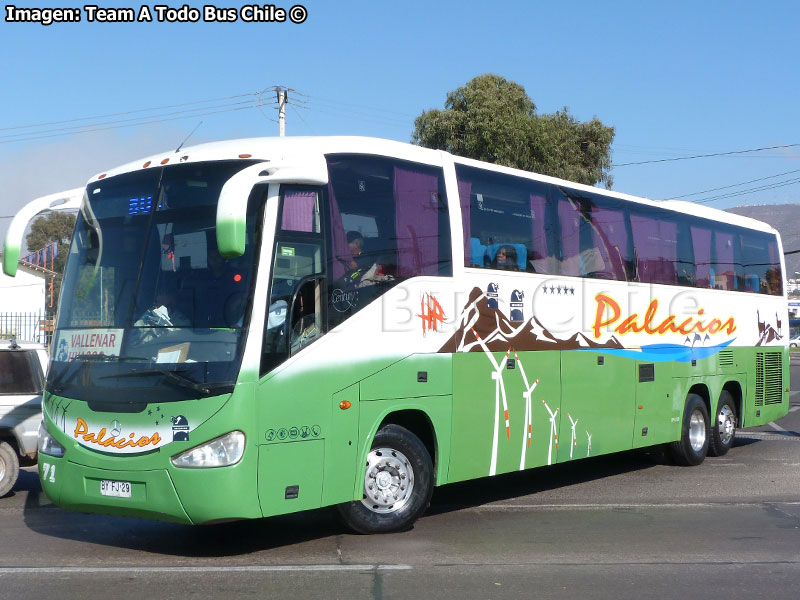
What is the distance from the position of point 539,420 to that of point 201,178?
479 centimetres

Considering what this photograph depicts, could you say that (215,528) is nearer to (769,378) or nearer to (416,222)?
(416,222)

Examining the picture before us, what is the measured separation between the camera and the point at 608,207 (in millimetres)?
12578

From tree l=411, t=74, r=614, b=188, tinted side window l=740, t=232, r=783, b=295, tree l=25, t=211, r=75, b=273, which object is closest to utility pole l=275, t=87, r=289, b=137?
tree l=411, t=74, r=614, b=188

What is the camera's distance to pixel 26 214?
867 cm

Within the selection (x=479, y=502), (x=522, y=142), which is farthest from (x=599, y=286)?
(x=522, y=142)

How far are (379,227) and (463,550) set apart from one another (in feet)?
9.79

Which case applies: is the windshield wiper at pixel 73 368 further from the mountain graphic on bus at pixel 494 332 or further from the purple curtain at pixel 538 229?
the purple curtain at pixel 538 229

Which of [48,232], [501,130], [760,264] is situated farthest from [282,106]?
[48,232]

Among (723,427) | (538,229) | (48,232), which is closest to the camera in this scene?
(538,229)

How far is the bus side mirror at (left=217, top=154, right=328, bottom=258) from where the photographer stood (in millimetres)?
6750

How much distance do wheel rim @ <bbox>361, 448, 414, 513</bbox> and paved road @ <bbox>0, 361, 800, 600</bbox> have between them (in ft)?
1.04

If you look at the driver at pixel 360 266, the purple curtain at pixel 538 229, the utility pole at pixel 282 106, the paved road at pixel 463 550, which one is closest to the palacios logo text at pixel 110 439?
the paved road at pixel 463 550

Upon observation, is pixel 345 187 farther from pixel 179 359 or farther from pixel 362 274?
pixel 179 359

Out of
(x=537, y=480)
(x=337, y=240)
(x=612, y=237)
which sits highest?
(x=612, y=237)
